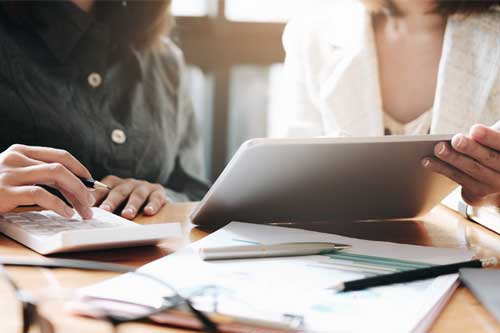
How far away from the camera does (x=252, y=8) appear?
2.42 metres

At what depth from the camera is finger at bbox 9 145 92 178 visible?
2.78 feet

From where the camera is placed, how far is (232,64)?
240cm

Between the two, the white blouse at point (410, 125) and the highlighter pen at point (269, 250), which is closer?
the highlighter pen at point (269, 250)

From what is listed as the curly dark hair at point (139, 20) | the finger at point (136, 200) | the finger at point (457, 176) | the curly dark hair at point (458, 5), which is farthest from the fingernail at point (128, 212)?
the curly dark hair at point (458, 5)

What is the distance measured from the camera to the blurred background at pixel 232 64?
2359 millimetres

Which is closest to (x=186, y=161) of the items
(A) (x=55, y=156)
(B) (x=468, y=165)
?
(A) (x=55, y=156)

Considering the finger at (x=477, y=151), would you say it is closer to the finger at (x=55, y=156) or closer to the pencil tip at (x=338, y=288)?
the pencil tip at (x=338, y=288)

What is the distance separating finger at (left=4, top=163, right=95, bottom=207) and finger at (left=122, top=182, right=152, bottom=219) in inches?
4.4

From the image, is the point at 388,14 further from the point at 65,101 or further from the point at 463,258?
the point at 463,258

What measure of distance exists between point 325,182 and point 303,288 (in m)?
0.25

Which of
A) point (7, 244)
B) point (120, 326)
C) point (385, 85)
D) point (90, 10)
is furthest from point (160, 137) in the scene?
point (120, 326)

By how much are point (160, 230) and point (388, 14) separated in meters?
1.10

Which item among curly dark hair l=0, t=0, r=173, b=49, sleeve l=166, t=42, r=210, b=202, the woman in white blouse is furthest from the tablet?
curly dark hair l=0, t=0, r=173, b=49

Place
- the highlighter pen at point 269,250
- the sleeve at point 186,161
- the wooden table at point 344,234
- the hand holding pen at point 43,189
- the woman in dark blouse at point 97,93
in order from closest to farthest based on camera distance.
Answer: the wooden table at point 344,234
the highlighter pen at point 269,250
the hand holding pen at point 43,189
the woman in dark blouse at point 97,93
the sleeve at point 186,161
